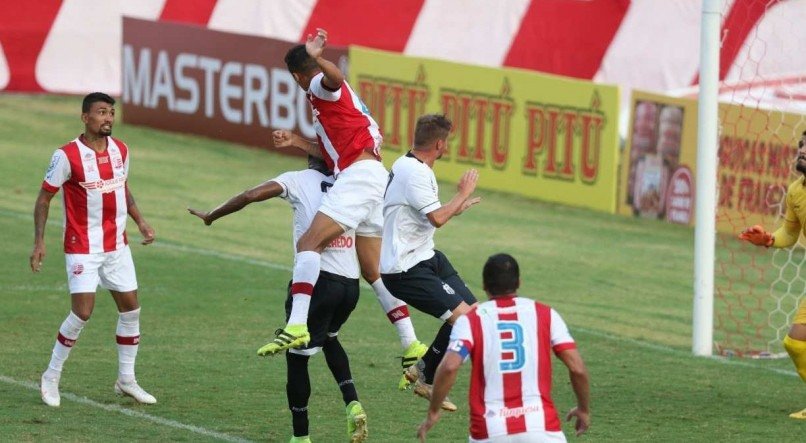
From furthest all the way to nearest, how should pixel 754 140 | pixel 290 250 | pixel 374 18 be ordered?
1. pixel 374 18
2. pixel 754 140
3. pixel 290 250

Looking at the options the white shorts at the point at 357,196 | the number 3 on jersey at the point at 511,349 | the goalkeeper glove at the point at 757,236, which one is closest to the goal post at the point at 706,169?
the goalkeeper glove at the point at 757,236

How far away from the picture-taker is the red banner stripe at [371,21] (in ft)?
99.4

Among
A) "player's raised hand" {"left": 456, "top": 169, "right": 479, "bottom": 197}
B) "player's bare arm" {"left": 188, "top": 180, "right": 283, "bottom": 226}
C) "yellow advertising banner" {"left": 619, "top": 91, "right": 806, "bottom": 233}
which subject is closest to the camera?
"player's raised hand" {"left": 456, "top": 169, "right": 479, "bottom": 197}

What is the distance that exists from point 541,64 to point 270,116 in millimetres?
5325

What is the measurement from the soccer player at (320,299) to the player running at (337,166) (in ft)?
0.37

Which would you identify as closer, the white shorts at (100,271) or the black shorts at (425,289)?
the black shorts at (425,289)

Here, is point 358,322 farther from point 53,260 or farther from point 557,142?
point 557,142

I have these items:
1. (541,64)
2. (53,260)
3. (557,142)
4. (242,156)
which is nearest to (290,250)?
(53,260)

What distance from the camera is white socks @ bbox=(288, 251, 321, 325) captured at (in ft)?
30.2

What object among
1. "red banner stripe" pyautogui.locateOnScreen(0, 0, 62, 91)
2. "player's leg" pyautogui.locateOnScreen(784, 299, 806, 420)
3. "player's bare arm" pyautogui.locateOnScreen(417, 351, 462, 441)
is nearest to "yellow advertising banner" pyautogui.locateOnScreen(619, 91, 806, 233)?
"player's leg" pyautogui.locateOnScreen(784, 299, 806, 420)

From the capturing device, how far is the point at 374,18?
30.4m

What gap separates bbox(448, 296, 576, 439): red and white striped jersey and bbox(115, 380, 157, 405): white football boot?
13.1ft

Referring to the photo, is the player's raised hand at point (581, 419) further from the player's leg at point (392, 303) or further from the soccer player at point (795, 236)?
the soccer player at point (795, 236)

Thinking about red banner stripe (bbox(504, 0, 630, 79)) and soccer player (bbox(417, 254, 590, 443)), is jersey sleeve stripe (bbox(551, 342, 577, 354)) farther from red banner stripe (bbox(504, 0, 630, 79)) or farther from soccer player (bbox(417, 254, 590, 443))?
red banner stripe (bbox(504, 0, 630, 79))
